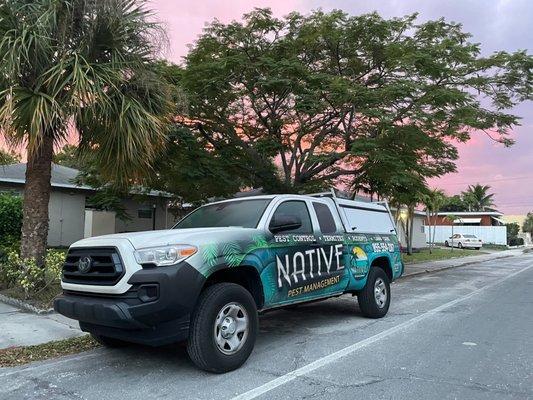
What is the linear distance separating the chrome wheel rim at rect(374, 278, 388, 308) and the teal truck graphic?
1435mm

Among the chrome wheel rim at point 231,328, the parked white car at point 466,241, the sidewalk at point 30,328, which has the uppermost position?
the parked white car at point 466,241

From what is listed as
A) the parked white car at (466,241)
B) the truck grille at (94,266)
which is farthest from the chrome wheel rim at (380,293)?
the parked white car at (466,241)

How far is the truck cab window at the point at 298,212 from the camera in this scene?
6.82 m

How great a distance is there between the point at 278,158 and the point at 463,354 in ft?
39.4

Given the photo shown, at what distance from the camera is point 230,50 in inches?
566

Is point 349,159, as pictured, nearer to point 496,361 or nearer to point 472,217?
point 496,361

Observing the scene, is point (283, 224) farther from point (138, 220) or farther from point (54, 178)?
point (138, 220)

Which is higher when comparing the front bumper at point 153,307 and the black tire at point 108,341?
the front bumper at point 153,307

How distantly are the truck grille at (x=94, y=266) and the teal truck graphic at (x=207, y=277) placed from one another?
0.01 metres

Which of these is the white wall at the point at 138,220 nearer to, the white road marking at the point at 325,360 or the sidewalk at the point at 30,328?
the sidewalk at the point at 30,328

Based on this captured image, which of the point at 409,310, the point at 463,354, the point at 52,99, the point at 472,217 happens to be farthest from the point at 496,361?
the point at 472,217

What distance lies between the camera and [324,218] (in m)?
7.62

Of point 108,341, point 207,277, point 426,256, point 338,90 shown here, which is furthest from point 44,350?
point 426,256

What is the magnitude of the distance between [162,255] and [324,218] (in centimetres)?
319
